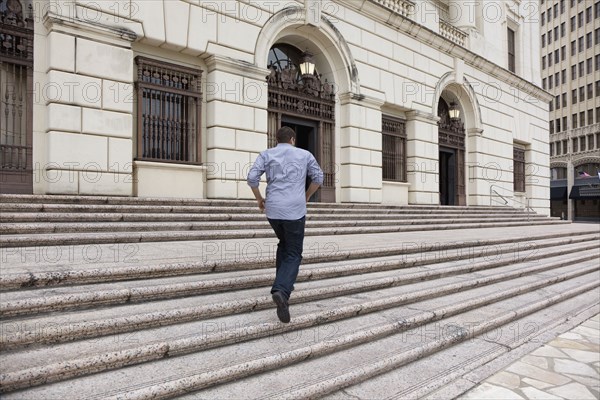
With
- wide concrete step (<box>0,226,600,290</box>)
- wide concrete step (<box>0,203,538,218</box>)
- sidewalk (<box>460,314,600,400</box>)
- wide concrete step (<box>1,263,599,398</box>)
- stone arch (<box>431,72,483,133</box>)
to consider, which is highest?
stone arch (<box>431,72,483,133</box>)

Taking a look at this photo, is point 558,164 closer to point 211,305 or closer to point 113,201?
point 113,201

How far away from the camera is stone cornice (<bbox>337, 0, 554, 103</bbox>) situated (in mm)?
13609

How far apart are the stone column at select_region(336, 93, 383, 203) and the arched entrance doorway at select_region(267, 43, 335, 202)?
36 cm

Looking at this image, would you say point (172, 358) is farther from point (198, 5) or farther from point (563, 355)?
point (198, 5)

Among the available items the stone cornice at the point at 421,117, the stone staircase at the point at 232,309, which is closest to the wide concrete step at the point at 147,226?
the stone staircase at the point at 232,309

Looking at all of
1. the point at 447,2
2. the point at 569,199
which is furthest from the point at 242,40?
the point at 569,199

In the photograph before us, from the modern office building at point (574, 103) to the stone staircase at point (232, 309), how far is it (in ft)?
154

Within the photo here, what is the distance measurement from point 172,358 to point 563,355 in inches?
158

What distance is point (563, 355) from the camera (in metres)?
4.69

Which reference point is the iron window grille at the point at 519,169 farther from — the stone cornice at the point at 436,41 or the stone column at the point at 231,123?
the stone column at the point at 231,123

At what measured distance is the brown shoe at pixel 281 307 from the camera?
155 inches

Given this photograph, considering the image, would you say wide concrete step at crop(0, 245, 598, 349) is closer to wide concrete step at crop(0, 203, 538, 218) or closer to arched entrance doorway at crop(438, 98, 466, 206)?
wide concrete step at crop(0, 203, 538, 218)

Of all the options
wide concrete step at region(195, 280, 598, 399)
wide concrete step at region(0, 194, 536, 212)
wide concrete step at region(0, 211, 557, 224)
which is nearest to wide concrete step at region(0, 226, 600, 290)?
wide concrete step at region(0, 211, 557, 224)

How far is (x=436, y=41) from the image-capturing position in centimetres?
1617
